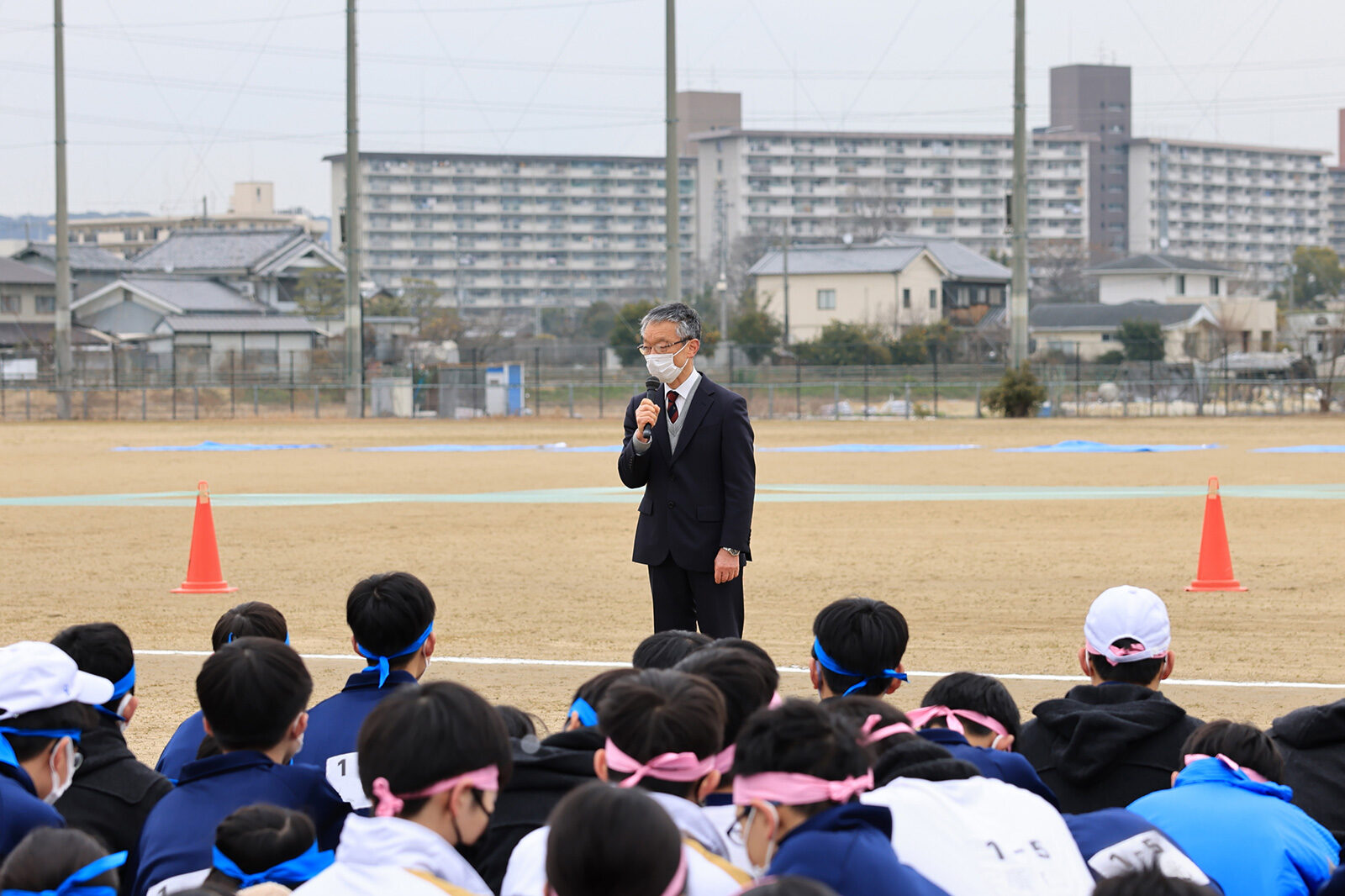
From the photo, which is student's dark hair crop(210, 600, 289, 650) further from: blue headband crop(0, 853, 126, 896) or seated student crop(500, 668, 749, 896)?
blue headband crop(0, 853, 126, 896)

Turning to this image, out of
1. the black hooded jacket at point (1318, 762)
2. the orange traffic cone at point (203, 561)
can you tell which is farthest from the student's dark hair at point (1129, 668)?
the orange traffic cone at point (203, 561)

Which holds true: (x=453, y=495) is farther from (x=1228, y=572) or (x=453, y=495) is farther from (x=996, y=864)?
(x=996, y=864)

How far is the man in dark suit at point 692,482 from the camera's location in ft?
23.6

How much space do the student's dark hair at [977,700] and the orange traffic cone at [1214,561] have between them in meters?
8.27

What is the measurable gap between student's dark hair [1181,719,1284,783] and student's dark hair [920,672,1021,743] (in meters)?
0.62

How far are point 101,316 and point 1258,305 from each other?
6162cm

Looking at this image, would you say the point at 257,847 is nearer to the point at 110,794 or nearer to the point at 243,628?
the point at 110,794

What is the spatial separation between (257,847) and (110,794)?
1045 mm

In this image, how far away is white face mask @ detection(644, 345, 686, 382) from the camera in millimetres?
7117

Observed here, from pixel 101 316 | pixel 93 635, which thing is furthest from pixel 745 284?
pixel 93 635

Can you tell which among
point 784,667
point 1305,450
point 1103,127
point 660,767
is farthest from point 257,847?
point 1103,127

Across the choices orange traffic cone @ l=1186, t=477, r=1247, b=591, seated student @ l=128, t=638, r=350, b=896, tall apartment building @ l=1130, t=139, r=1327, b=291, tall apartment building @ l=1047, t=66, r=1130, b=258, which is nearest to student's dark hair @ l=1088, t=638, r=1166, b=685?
seated student @ l=128, t=638, r=350, b=896

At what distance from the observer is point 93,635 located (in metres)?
4.70

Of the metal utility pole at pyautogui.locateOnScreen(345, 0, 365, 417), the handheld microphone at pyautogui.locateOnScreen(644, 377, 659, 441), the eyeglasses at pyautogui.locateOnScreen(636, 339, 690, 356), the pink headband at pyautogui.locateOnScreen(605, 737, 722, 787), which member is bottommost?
the pink headband at pyautogui.locateOnScreen(605, 737, 722, 787)
